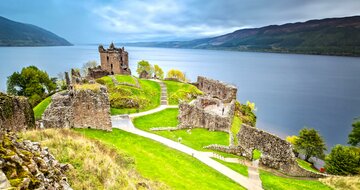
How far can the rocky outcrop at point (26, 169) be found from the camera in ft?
18.6

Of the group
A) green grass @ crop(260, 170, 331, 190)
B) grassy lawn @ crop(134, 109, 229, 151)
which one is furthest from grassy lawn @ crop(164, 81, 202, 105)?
green grass @ crop(260, 170, 331, 190)

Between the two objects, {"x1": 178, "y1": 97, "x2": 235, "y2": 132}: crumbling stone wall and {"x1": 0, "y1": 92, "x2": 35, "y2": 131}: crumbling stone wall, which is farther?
{"x1": 178, "y1": 97, "x2": 235, "y2": 132}: crumbling stone wall

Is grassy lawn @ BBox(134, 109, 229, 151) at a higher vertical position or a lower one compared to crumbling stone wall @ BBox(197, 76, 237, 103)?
lower

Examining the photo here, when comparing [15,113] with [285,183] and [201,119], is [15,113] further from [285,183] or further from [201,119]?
[285,183]

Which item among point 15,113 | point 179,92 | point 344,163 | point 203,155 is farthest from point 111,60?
point 344,163

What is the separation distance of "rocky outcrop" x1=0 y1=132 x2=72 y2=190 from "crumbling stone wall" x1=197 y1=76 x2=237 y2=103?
3663 centimetres

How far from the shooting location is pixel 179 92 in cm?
4472

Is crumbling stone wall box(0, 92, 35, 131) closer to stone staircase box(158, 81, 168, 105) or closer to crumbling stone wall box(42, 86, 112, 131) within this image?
crumbling stone wall box(42, 86, 112, 131)

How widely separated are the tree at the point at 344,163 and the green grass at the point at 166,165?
72.0 feet

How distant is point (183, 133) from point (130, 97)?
42.9 feet

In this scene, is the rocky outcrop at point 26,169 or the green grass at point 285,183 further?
the green grass at point 285,183

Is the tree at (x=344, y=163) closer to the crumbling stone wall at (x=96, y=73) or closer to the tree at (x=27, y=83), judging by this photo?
the crumbling stone wall at (x=96, y=73)

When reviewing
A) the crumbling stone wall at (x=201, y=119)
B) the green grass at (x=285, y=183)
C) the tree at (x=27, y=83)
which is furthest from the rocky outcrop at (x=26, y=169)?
the tree at (x=27, y=83)

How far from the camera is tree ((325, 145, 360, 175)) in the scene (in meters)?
30.6
